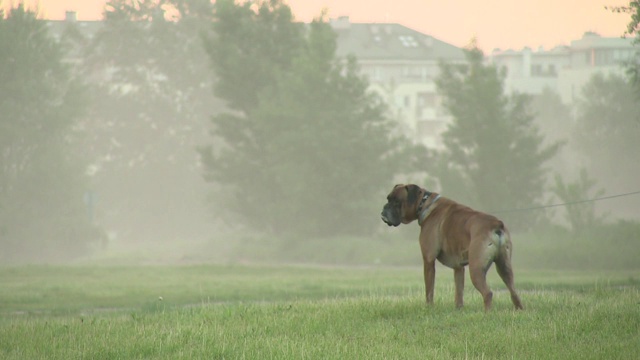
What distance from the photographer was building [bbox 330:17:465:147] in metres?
133

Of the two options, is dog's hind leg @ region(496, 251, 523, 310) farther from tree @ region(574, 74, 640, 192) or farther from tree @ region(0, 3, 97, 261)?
tree @ region(574, 74, 640, 192)

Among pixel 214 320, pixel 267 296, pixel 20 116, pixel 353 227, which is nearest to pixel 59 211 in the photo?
pixel 20 116

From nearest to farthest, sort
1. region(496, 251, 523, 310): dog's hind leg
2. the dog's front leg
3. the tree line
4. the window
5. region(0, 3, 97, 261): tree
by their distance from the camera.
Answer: region(496, 251, 523, 310): dog's hind leg
the dog's front leg
the tree line
region(0, 3, 97, 261): tree
the window

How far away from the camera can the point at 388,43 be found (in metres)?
136

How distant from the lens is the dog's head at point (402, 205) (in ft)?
42.5

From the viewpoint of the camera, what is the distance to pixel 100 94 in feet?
265

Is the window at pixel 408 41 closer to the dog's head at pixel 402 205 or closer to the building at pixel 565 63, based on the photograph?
the building at pixel 565 63

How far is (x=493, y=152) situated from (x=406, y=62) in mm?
89605

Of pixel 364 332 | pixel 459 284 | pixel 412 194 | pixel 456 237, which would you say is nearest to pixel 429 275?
pixel 459 284

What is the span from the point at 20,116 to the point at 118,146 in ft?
79.2

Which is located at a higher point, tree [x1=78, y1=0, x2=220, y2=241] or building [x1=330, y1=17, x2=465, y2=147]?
building [x1=330, y1=17, x2=465, y2=147]

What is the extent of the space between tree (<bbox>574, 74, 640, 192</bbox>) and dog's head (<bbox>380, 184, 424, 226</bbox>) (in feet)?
181

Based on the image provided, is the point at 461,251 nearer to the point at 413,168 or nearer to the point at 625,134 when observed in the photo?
the point at 413,168

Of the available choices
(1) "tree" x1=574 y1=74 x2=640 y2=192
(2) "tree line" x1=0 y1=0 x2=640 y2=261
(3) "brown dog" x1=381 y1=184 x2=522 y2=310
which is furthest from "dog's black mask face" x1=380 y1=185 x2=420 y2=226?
(1) "tree" x1=574 y1=74 x2=640 y2=192
